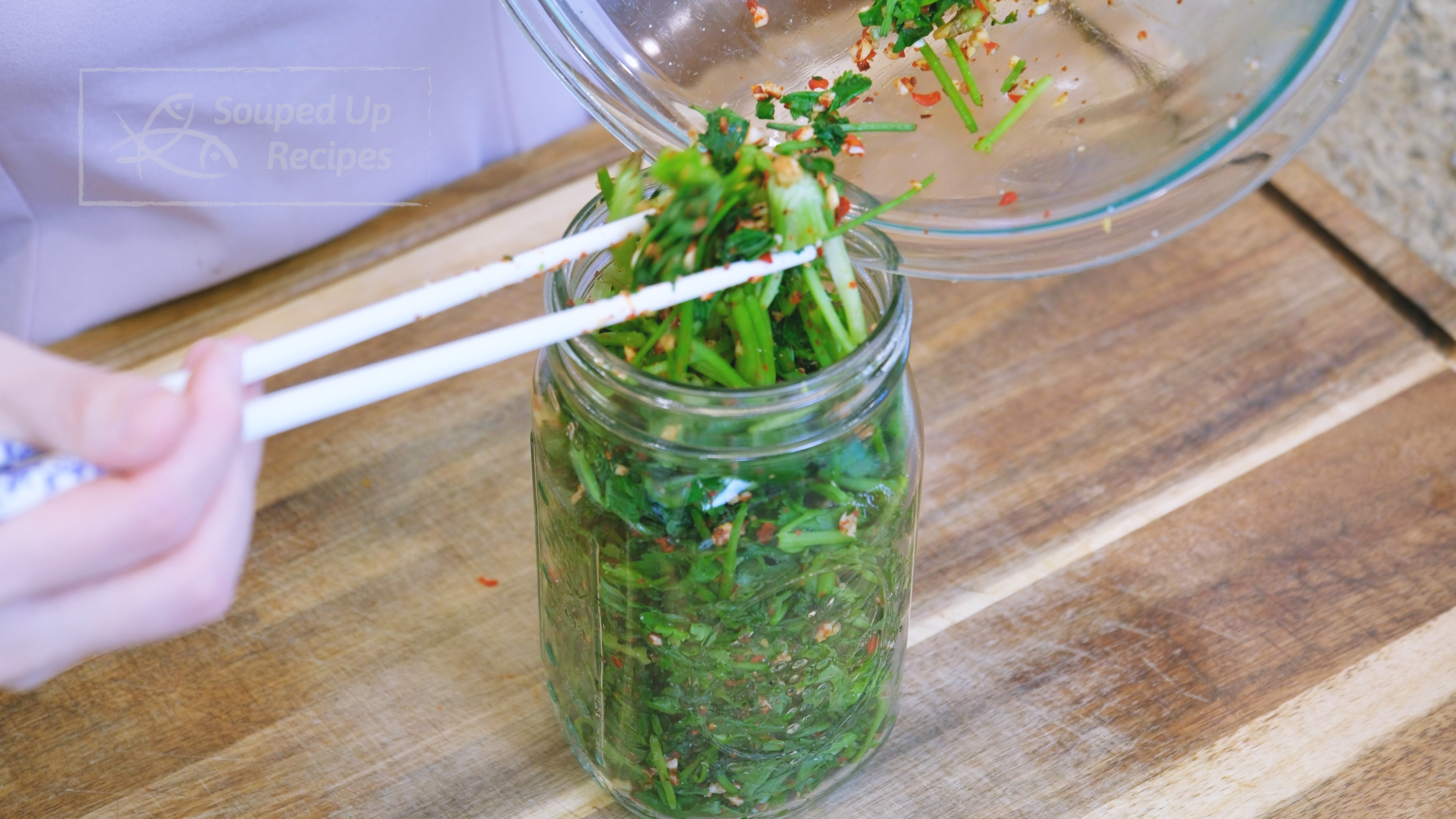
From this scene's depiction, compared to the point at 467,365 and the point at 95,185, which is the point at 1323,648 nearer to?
the point at 467,365

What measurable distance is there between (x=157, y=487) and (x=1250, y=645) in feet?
2.28

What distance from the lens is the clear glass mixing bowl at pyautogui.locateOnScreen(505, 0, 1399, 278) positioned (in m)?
0.62

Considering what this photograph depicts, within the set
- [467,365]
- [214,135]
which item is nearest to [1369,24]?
[467,365]

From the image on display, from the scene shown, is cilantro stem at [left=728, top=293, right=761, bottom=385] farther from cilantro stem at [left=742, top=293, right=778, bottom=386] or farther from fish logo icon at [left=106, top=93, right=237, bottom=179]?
fish logo icon at [left=106, top=93, right=237, bottom=179]

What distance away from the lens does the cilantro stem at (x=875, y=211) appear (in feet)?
1.88

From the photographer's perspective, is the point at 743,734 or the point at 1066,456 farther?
the point at 1066,456

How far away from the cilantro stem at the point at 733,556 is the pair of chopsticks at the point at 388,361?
0.39 ft

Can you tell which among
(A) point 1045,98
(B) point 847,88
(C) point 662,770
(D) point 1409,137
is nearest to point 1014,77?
(A) point 1045,98

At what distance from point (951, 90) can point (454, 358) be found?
0.38 meters

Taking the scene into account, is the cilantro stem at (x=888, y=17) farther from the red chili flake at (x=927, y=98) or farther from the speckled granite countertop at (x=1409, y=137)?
the speckled granite countertop at (x=1409, y=137)

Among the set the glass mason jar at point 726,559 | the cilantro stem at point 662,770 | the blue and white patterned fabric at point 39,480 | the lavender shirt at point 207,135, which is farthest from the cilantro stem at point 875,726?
the lavender shirt at point 207,135

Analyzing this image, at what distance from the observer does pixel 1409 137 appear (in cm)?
167

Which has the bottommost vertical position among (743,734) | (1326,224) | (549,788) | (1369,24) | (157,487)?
(549,788)

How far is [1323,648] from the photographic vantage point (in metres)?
0.80
